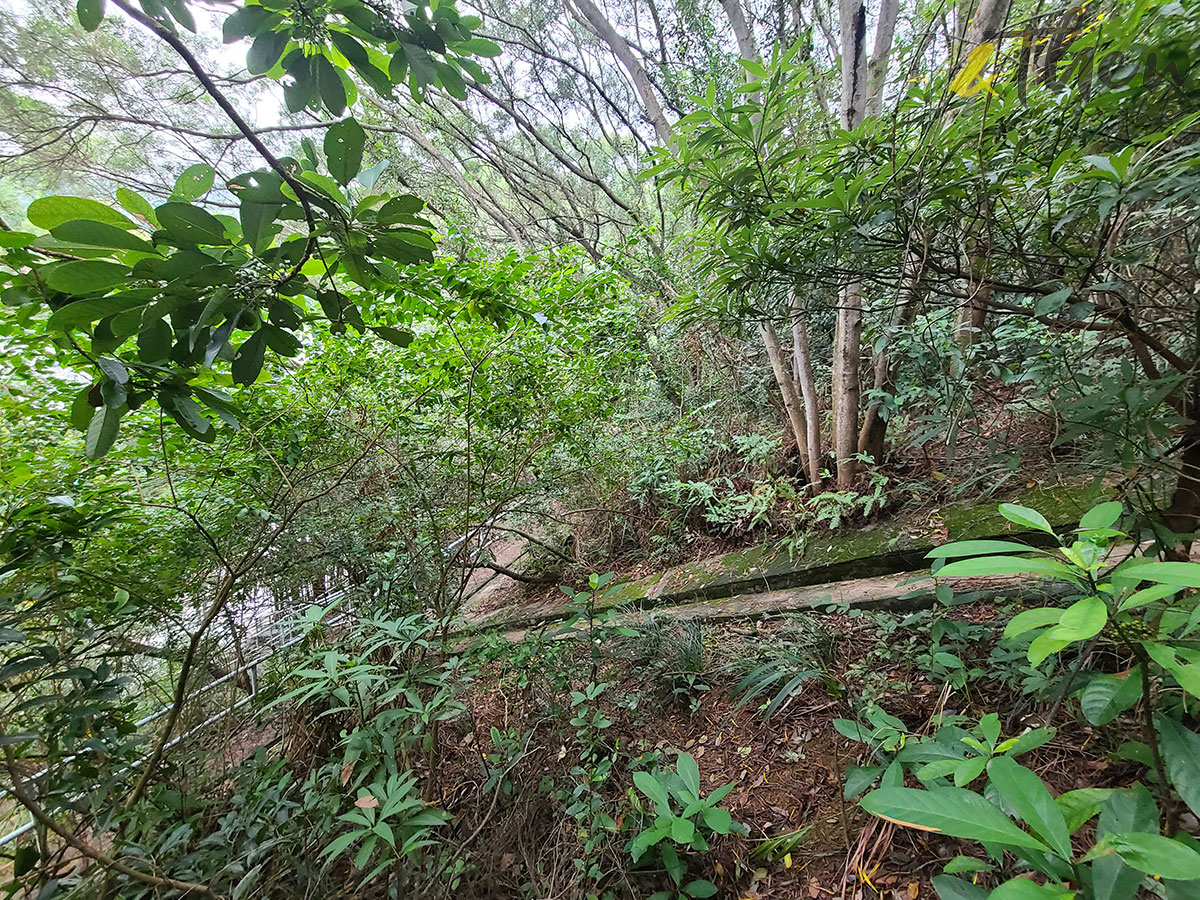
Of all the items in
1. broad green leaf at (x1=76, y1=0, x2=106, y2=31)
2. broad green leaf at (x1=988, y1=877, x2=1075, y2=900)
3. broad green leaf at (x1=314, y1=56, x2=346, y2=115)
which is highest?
broad green leaf at (x1=76, y1=0, x2=106, y2=31)

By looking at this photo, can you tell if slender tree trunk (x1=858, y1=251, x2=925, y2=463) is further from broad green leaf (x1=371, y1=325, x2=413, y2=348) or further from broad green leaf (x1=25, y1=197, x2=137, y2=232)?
broad green leaf (x1=25, y1=197, x2=137, y2=232)

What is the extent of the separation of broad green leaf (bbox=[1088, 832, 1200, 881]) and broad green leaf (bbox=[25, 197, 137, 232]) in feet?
5.53

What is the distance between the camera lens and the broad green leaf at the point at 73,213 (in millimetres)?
657

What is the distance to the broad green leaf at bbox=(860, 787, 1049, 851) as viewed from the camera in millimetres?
606

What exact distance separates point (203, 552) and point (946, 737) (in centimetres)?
292

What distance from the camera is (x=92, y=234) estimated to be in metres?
0.64

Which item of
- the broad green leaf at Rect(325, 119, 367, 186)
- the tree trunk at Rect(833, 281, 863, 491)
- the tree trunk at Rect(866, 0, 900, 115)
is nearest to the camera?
the broad green leaf at Rect(325, 119, 367, 186)

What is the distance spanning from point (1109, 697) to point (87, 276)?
1.91 metres

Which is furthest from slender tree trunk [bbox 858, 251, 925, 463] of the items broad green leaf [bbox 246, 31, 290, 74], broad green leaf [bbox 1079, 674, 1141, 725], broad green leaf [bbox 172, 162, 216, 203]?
broad green leaf [bbox 172, 162, 216, 203]

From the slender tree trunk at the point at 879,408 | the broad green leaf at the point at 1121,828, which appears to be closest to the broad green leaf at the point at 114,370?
the broad green leaf at the point at 1121,828

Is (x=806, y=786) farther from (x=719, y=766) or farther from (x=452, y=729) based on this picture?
(x=452, y=729)

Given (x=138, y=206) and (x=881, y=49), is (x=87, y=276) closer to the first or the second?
(x=138, y=206)

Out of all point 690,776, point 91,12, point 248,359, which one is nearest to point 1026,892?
point 690,776

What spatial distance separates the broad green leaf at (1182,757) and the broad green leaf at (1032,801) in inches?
9.9
